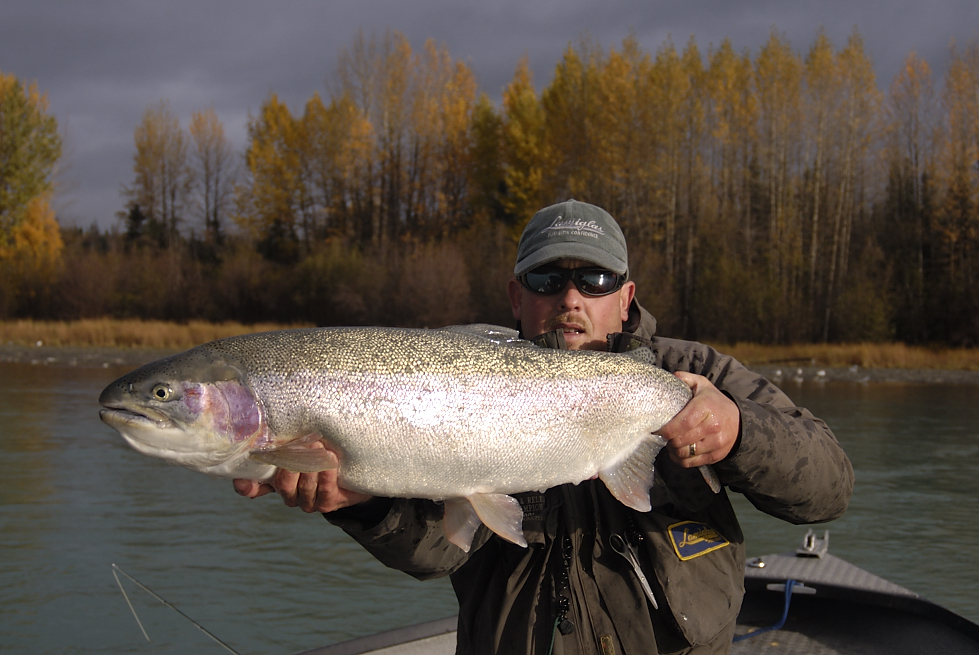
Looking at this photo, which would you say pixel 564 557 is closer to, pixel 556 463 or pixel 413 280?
pixel 556 463

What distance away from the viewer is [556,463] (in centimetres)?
241

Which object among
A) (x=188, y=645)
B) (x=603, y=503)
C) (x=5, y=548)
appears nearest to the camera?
(x=603, y=503)

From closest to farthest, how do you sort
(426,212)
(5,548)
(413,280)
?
(5,548), (413,280), (426,212)

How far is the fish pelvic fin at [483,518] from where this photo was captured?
2.35m

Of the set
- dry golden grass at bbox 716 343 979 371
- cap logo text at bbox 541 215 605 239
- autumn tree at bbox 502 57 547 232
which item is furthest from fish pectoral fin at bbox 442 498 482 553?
autumn tree at bbox 502 57 547 232

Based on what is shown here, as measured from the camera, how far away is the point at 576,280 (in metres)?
2.95

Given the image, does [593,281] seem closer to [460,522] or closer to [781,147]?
[460,522]

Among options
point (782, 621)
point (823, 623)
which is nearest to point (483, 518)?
point (782, 621)

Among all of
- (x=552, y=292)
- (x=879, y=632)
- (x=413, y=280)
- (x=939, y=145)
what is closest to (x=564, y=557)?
(x=552, y=292)

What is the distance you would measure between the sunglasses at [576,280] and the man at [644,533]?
24 cm

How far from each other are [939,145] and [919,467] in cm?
2227

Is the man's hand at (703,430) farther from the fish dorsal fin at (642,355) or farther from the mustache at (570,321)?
the mustache at (570,321)

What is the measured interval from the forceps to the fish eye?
137 cm

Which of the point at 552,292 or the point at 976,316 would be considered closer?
the point at 552,292
